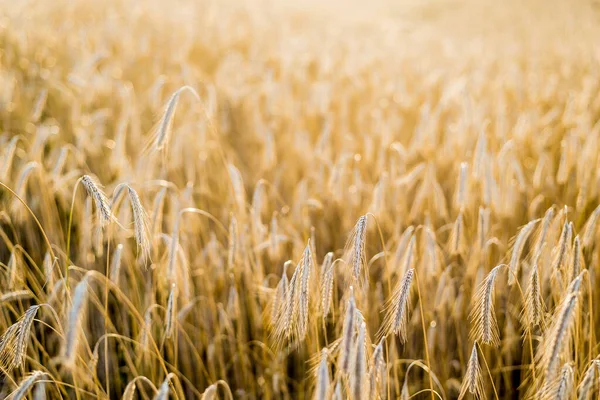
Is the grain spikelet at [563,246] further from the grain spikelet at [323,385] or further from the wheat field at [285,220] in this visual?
the grain spikelet at [323,385]

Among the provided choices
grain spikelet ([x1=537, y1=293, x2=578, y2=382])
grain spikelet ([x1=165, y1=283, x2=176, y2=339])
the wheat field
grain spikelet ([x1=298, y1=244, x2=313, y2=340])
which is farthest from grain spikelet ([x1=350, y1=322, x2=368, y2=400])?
grain spikelet ([x1=165, y1=283, x2=176, y2=339])

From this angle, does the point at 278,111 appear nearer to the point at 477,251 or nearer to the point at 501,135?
the point at 501,135

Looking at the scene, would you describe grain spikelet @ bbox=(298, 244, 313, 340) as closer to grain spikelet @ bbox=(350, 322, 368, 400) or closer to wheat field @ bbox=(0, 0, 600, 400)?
wheat field @ bbox=(0, 0, 600, 400)

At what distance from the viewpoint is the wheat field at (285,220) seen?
0.96m

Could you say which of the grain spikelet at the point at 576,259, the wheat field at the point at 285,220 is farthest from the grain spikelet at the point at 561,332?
the grain spikelet at the point at 576,259

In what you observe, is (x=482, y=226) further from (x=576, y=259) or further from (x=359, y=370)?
(x=359, y=370)

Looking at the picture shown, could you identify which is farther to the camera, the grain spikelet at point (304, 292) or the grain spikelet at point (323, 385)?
the grain spikelet at point (304, 292)

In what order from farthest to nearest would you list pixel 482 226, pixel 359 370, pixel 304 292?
1. pixel 482 226
2. pixel 304 292
3. pixel 359 370

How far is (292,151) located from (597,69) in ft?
8.97

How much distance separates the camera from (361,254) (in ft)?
2.75

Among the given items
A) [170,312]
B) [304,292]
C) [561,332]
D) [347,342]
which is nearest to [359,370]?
[347,342]

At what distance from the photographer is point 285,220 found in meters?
1.61

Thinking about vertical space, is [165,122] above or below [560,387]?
above

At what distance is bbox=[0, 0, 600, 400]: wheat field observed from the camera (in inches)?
37.6
